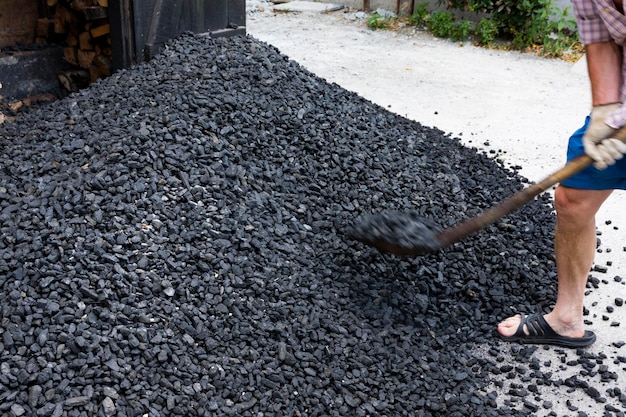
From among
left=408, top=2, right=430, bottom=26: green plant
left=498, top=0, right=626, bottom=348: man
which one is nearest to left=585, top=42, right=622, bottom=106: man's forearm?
left=498, top=0, right=626, bottom=348: man

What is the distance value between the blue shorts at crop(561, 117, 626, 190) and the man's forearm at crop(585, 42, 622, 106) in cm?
13

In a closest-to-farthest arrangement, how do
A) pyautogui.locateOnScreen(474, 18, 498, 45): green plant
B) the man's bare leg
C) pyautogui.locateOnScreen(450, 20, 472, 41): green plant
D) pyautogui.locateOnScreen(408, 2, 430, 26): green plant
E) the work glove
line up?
the work glove
the man's bare leg
pyautogui.locateOnScreen(474, 18, 498, 45): green plant
pyautogui.locateOnScreen(450, 20, 472, 41): green plant
pyautogui.locateOnScreen(408, 2, 430, 26): green plant

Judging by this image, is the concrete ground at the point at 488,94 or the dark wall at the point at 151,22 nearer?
the concrete ground at the point at 488,94

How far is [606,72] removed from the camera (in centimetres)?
245

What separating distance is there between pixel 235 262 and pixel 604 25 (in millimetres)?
1678

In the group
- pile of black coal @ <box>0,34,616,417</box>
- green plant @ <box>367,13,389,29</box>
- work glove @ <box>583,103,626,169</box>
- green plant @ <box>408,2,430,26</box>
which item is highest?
work glove @ <box>583,103,626,169</box>

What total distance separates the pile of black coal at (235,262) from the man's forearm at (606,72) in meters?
0.97

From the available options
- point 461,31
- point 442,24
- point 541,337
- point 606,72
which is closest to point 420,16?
point 442,24

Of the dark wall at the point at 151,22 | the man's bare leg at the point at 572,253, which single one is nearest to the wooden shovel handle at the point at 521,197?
the man's bare leg at the point at 572,253

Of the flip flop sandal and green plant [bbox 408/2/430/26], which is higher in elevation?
green plant [bbox 408/2/430/26]

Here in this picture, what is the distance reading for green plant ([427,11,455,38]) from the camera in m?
7.89

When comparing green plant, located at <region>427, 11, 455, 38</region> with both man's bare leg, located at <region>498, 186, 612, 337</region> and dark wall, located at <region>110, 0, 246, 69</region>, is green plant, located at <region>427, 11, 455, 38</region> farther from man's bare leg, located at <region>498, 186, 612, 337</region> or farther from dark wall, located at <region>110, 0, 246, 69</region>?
man's bare leg, located at <region>498, 186, 612, 337</region>

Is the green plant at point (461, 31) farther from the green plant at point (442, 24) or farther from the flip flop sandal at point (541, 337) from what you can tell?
the flip flop sandal at point (541, 337)

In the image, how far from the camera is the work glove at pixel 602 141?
2234 mm
